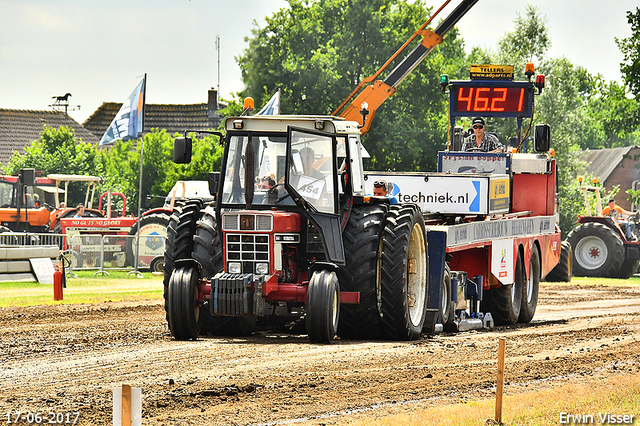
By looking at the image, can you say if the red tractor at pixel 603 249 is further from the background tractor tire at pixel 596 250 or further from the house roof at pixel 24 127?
the house roof at pixel 24 127

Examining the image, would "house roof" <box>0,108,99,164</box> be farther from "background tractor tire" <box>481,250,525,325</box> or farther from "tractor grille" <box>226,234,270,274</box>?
"tractor grille" <box>226,234,270,274</box>

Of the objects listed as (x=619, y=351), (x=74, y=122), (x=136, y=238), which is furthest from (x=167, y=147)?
(x=619, y=351)

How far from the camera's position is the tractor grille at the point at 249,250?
1101cm

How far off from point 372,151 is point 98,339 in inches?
1196

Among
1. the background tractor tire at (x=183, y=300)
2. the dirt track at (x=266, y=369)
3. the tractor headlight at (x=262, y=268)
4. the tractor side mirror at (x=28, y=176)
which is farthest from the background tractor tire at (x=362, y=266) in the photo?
the tractor side mirror at (x=28, y=176)

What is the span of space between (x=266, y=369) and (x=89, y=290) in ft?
44.8

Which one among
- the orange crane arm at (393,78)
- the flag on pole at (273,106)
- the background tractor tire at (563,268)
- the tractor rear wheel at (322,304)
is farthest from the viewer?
the flag on pole at (273,106)

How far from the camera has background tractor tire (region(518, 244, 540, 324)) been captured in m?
16.5

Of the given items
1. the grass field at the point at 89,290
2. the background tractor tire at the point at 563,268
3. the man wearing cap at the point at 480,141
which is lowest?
the grass field at the point at 89,290

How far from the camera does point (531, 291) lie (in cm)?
1708

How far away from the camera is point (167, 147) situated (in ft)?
156

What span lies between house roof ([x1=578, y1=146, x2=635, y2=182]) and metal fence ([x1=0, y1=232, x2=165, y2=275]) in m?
54.0

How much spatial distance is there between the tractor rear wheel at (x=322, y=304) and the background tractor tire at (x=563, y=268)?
1669 centimetres

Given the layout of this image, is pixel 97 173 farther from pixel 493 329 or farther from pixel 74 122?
pixel 493 329
